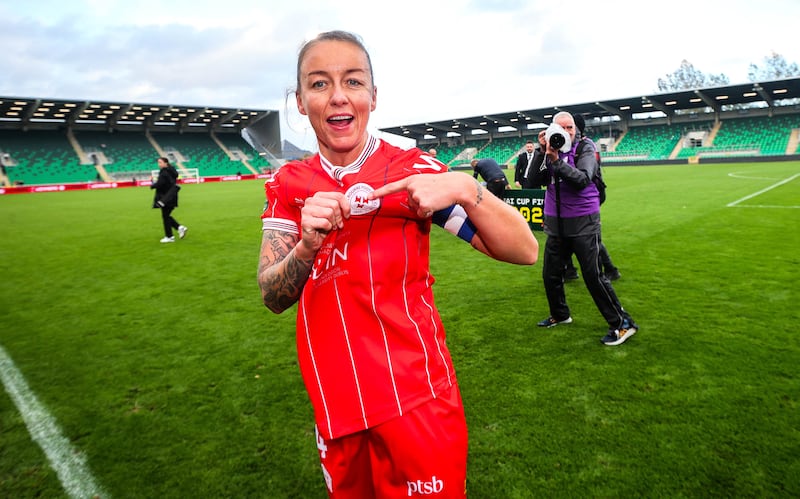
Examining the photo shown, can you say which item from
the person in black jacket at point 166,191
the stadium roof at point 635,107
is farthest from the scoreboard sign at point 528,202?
the stadium roof at point 635,107

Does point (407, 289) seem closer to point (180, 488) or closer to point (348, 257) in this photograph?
point (348, 257)

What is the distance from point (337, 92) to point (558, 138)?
3465 mm

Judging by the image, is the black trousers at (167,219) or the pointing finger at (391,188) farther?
the black trousers at (167,219)

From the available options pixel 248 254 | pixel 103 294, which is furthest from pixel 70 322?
pixel 248 254

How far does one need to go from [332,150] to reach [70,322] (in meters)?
6.02

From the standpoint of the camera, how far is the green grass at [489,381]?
9.55 ft

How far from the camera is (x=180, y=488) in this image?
9.46ft

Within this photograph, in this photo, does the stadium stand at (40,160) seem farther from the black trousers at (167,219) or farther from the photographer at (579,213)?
the photographer at (579,213)

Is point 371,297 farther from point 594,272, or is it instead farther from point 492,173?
point 594,272

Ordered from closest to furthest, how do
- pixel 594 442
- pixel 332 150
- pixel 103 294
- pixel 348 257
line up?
1. pixel 348 257
2. pixel 332 150
3. pixel 594 442
4. pixel 103 294

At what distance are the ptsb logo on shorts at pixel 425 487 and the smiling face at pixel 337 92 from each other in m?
1.01

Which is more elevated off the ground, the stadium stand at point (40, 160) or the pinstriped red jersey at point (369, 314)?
the stadium stand at point (40, 160)

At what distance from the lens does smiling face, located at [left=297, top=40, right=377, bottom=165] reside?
143 cm

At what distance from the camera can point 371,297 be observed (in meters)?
1.39
